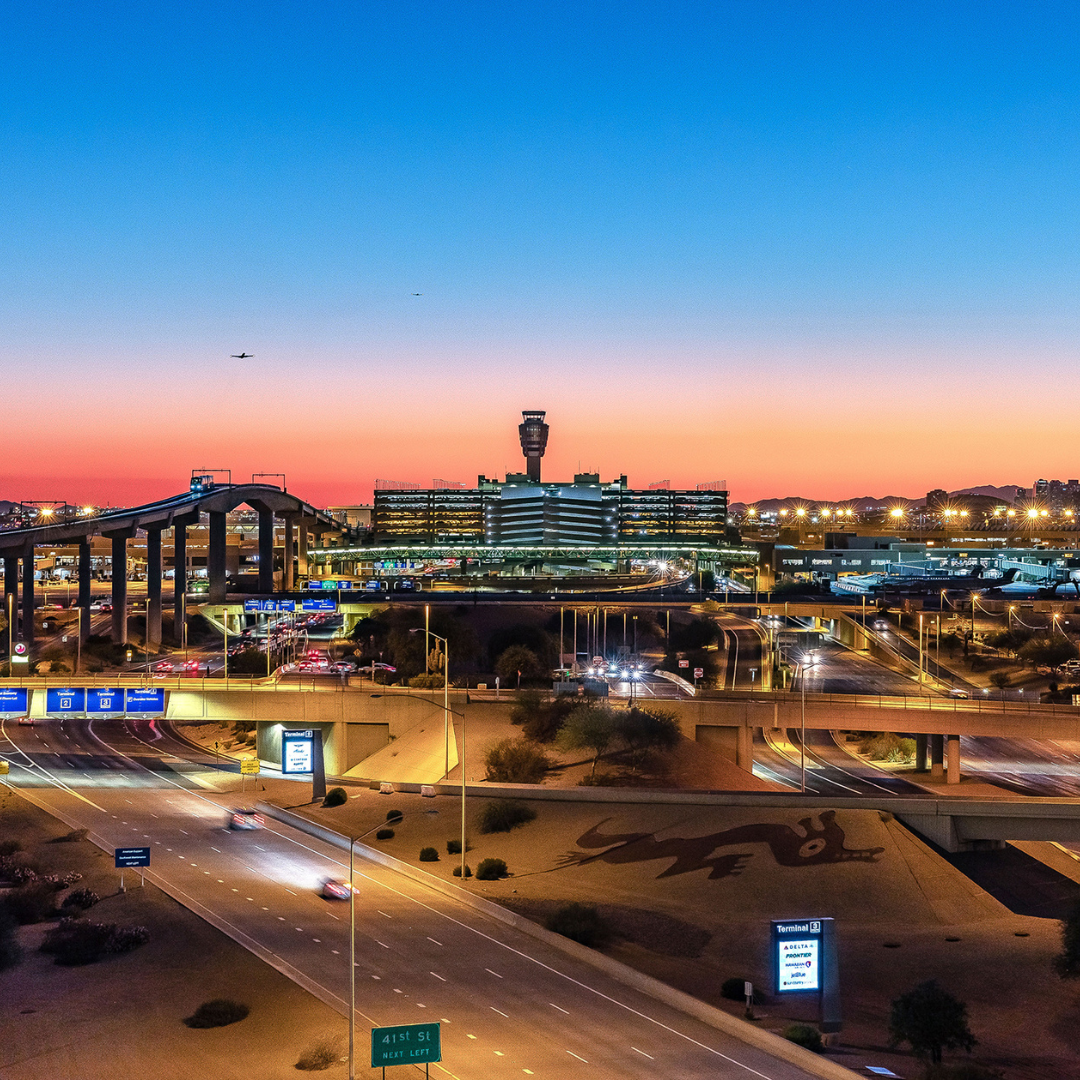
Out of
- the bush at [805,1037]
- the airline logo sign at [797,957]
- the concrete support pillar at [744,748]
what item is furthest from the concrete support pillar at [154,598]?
the bush at [805,1037]

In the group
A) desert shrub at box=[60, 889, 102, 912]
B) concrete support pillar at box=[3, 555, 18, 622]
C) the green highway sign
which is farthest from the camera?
concrete support pillar at box=[3, 555, 18, 622]

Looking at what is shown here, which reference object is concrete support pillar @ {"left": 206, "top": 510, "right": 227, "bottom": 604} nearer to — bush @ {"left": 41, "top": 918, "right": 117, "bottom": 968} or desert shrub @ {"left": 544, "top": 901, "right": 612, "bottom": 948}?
bush @ {"left": 41, "top": 918, "right": 117, "bottom": 968}

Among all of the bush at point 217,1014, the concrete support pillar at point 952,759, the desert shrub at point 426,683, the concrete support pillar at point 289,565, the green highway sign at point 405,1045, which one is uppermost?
the concrete support pillar at point 289,565

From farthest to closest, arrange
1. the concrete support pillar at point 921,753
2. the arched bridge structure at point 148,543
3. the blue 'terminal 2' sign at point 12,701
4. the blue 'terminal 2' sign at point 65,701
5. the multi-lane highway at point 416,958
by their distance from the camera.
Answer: the arched bridge structure at point 148,543 < the concrete support pillar at point 921,753 < the blue 'terminal 2' sign at point 12,701 < the blue 'terminal 2' sign at point 65,701 < the multi-lane highway at point 416,958

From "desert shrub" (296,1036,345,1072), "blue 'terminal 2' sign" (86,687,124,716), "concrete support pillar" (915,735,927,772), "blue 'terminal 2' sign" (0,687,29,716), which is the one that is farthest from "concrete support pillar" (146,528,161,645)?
Answer: "desert shrub" (296,1036,345,1072)

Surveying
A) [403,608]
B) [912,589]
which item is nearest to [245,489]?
[403,608]

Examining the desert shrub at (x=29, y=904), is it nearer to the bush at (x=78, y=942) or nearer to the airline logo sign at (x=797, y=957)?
the bush at (x=78, y=942)
